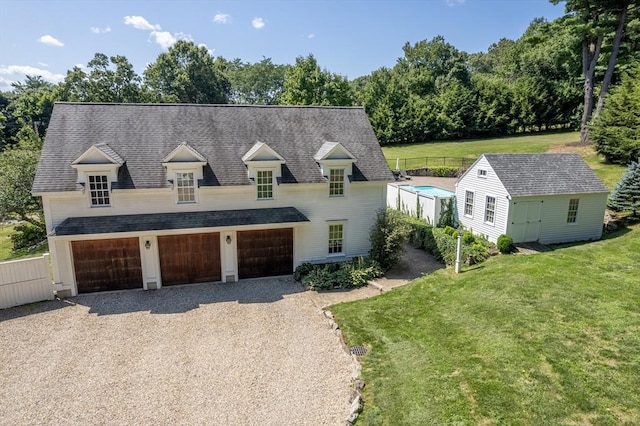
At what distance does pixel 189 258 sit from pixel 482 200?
16.9m

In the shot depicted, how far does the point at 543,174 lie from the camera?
22.6 metres

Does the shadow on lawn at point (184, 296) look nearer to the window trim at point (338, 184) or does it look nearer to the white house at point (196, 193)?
the white house at point (196, 193)

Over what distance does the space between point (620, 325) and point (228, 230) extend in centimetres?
1543

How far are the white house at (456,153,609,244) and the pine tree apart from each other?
117 inches

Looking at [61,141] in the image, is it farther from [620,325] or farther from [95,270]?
[620,325]

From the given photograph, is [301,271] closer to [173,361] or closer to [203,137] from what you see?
[173,361]

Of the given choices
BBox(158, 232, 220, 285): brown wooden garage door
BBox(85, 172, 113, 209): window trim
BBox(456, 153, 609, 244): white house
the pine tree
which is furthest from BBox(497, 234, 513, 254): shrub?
BBox(85, 172, 113, 209): window trim

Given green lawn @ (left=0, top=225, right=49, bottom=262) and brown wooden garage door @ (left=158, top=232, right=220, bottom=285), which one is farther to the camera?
green lawn @ (left=0, top=225, right=49, bottom=262)

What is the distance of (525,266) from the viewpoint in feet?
57.8

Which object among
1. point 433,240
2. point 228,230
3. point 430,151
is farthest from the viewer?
point 430,151

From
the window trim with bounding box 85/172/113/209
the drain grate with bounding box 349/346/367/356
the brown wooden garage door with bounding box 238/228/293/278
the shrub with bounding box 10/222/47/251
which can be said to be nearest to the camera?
the drain grate with bounding box 349/346/367/356

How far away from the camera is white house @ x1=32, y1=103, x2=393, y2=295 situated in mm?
17375

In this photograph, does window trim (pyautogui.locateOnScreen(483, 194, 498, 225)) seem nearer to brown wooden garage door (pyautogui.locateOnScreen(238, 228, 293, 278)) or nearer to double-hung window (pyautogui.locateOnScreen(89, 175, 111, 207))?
brown wooden garage door (pyautogui.locateOnScreen(238, 228, 293, 278))

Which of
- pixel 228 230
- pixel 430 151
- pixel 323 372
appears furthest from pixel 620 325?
pixel 430 151
